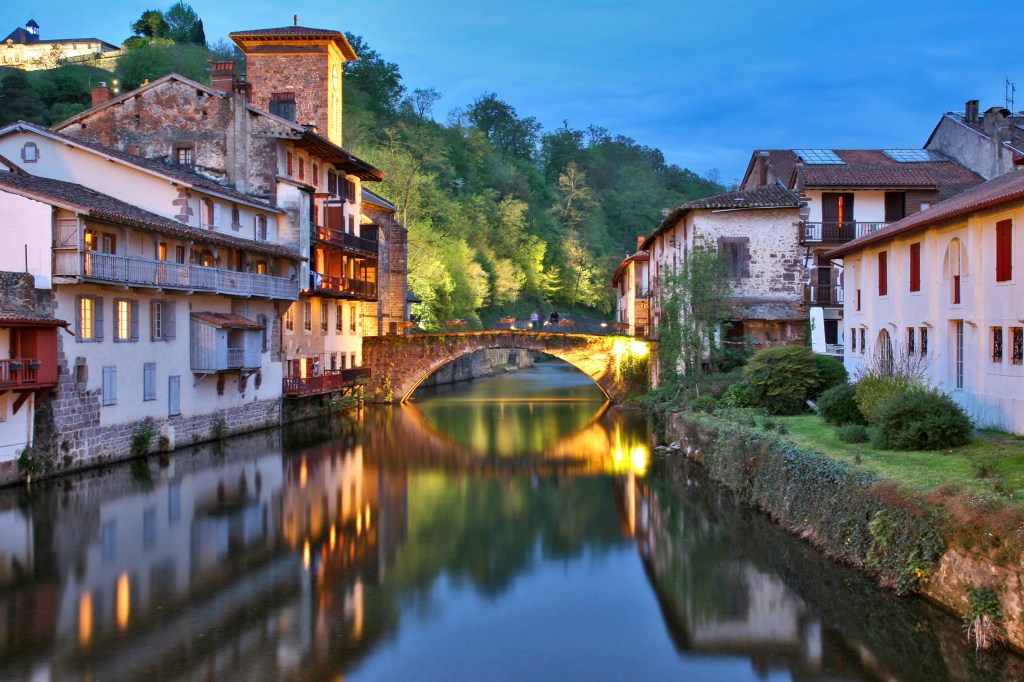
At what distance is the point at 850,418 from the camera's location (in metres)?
25.9

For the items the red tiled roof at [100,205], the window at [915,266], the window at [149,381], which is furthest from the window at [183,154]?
the window at [915,266]

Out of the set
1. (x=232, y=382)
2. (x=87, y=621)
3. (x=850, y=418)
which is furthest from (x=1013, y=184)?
(x=232, y=382)

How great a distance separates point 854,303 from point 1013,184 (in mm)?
11014

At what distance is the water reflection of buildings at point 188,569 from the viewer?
13750 millimetres

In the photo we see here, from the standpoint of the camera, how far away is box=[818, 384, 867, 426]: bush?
84.9 ft

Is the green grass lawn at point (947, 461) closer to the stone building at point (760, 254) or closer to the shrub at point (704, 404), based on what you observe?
the shrub at point (704, 404)

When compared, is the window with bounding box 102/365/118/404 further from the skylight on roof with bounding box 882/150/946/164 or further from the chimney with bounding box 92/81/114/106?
the skylight on roof with bounding box 882/150/946/164

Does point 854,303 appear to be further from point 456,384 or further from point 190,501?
point 456,384

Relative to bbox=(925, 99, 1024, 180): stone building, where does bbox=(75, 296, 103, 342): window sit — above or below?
below

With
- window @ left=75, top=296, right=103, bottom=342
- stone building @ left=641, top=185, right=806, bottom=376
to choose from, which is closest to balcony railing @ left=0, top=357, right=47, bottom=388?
window @ left=75, top=296, right=103, bottom=342

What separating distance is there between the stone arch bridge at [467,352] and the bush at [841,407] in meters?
24.2

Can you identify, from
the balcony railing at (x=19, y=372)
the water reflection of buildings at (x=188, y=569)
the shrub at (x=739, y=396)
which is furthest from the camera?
the shrub at (x=739, y=396)

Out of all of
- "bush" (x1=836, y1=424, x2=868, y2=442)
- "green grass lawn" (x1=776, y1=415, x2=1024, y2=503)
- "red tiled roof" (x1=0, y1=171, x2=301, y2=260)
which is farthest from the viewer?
"red tiled roof" (x1=0, y1=171, x2=301, y2=260)

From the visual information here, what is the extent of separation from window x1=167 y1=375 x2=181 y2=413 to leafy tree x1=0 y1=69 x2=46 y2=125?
40.9 m
